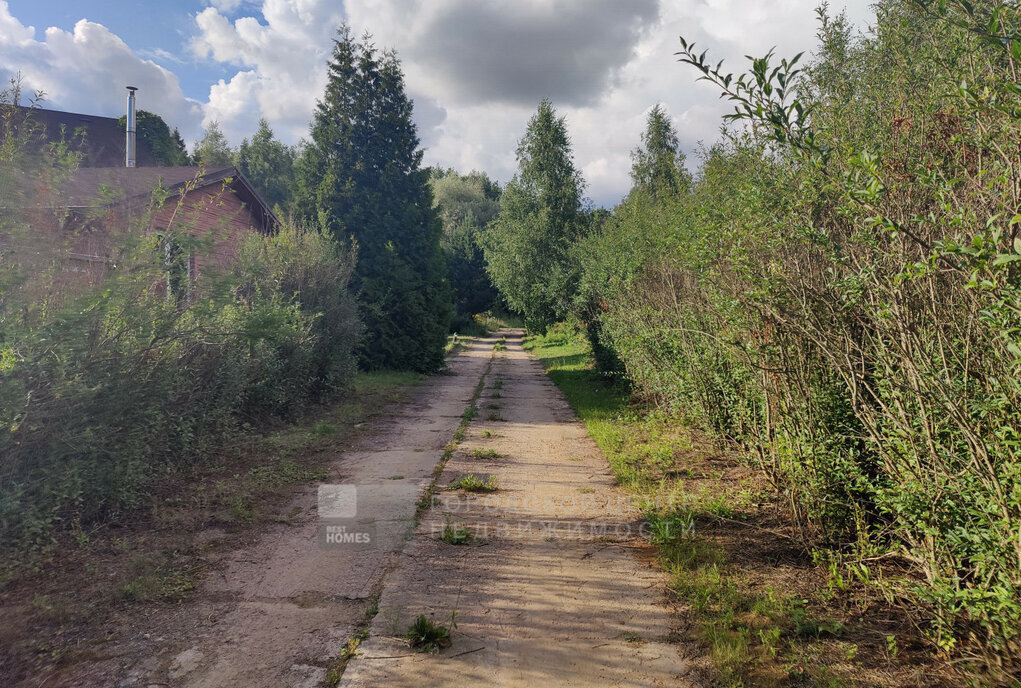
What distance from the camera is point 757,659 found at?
11.1 feet

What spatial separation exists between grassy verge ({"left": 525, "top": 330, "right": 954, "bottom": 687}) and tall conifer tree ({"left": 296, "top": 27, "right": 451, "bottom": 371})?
39.9 ft

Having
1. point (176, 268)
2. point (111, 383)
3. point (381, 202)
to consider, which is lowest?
point (111, 383)

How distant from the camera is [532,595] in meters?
4.21

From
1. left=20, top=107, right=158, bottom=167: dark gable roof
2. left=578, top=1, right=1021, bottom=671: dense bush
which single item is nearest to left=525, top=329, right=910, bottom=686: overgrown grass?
left=578, top=1, right=1021, bottom=671: dense bush

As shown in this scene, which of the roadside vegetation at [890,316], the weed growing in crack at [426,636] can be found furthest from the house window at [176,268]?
the roadside vegetation at [890,316]

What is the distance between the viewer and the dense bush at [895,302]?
2.83 m

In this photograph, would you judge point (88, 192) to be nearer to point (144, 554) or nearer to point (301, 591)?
point (144, 554)

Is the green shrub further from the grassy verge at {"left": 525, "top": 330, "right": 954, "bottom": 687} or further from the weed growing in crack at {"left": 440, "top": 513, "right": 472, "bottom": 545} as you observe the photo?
the grassy verge at {"left": 525, "top": 330, "right": 954, "bottom": 687}

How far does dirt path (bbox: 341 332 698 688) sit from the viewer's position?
333 centimetres

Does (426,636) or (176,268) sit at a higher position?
(176,268)

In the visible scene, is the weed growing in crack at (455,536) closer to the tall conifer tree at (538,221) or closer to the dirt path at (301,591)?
the dirt path at (301,591)

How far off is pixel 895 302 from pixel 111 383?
5.71 meters

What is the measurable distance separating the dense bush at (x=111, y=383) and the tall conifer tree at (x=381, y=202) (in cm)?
1002

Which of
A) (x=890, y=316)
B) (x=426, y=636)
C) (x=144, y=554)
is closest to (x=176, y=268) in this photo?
(x=144, y=554)
